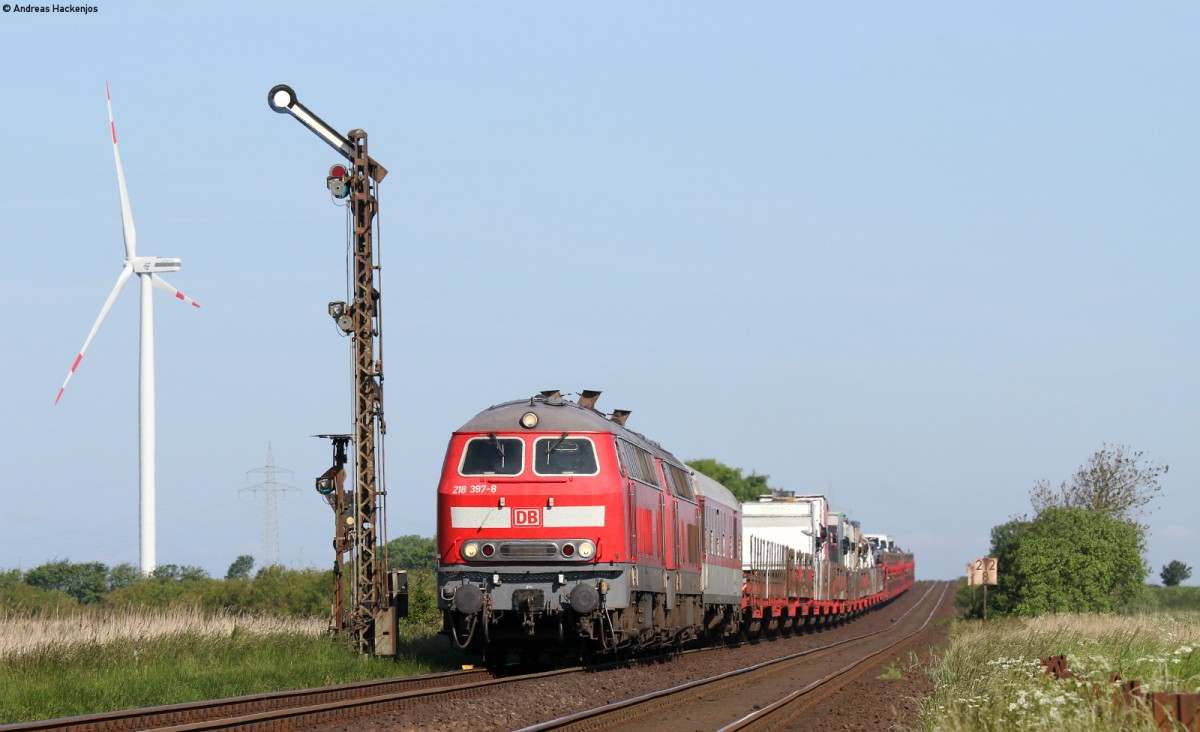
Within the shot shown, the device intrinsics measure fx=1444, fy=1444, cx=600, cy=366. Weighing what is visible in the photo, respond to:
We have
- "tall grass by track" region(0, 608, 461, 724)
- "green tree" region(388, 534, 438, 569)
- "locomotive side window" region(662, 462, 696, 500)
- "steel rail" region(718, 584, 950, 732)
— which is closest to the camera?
"steel rail" region(718, 584, 950, 732)

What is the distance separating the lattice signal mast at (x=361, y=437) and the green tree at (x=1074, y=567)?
32.8m

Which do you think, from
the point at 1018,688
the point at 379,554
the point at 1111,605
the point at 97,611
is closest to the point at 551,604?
the point at 379,554

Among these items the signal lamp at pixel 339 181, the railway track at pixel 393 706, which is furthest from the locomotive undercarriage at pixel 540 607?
the signal lamp at pixel 339 181

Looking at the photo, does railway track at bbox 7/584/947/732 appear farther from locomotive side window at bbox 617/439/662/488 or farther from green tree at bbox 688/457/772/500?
green tree at bbox 688/457/772/500

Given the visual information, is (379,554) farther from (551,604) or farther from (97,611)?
(97,611)

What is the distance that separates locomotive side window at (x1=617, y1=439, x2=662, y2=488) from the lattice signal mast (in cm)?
457

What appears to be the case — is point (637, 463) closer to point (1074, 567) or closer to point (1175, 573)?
point (1074, 567)

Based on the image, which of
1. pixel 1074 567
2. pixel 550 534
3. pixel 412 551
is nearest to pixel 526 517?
pixel 550 534

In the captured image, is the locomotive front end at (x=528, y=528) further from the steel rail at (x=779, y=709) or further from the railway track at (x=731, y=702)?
the steel rail at (x=779, y=709)

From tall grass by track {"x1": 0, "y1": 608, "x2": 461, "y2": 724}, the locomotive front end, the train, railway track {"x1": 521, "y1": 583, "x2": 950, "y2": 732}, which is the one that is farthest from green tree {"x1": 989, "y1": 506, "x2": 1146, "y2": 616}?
the locomotive front end

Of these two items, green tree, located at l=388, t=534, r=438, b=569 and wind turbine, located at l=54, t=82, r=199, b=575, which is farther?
green tree, located at l=388, t=534, r=438, b=569

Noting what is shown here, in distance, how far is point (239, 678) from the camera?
20.7 meters

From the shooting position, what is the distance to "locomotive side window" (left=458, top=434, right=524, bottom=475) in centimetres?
2312

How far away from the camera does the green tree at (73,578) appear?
225 ft
